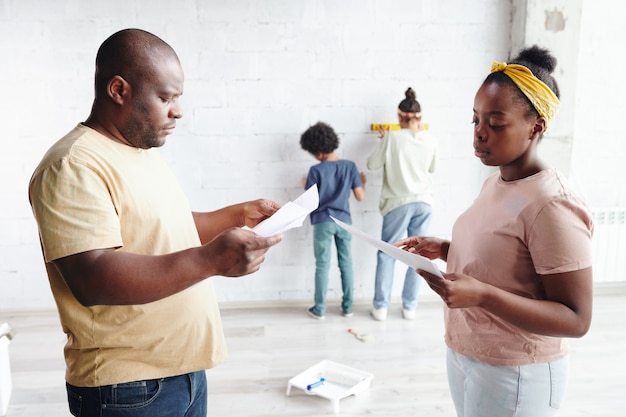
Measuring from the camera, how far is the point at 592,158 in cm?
407

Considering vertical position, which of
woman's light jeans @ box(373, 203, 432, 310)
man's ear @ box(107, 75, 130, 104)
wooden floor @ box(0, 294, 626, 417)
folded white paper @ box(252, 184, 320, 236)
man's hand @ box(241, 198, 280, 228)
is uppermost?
man's ear @ box(107, 75, 130, 104)

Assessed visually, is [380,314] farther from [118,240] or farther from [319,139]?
[118,240]

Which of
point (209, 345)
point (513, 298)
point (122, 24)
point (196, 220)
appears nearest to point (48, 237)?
point (209, 345)

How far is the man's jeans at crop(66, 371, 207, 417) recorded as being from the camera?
1.17 m

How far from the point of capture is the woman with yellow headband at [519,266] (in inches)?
45.1

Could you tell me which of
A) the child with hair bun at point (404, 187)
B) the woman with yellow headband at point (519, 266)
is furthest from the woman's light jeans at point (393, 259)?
the woman with yellow headband at point (519, 266)

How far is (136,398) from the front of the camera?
3.89ft

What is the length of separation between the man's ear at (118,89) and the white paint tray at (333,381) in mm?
1877

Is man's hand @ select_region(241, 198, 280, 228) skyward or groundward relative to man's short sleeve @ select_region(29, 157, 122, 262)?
groundward

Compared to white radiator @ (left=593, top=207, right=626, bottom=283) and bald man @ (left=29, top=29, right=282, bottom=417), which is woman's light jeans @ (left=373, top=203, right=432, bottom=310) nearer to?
white radiator @ (left=593, top=207, right=626, bottom=283)

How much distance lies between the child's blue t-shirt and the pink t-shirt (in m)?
2.19

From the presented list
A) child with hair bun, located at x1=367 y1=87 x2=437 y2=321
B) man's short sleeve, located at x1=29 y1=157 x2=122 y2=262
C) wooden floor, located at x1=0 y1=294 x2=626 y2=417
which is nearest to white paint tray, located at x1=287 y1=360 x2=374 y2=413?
wooden floor, located at x1=0 y1=294 x2=626 y2=417

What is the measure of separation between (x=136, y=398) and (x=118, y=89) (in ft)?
2.27

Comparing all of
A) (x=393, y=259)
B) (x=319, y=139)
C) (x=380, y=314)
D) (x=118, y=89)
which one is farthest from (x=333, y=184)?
(x=118, y=89)
